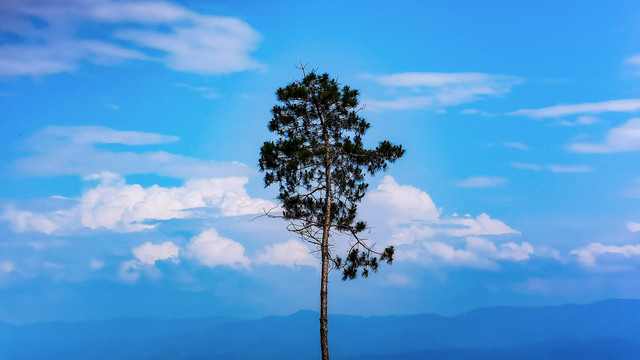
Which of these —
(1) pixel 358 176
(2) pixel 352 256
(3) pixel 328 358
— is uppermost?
(1) pixel 358 176

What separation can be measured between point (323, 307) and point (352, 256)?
7.48ft

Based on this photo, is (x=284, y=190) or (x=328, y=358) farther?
(x=284, y=190)

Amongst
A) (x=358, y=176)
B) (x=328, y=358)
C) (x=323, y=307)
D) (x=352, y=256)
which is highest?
(x=358, y=176)

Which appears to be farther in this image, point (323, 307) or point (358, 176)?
point (358, 176)

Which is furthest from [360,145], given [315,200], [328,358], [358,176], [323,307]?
[328,358]

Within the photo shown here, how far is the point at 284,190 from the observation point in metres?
Answer: 21.7

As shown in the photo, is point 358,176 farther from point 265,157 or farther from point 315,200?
point 265,157

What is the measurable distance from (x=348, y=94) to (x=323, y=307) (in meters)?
7.64

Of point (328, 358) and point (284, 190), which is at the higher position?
point (284, 190)

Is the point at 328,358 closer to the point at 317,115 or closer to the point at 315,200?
the point at 315,200

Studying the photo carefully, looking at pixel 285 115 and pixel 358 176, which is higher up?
pixel 285 115

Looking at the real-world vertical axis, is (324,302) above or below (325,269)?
below

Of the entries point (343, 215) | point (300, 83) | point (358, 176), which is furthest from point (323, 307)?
point (300, 83)

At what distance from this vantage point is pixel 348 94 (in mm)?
21734
